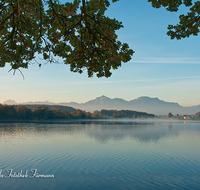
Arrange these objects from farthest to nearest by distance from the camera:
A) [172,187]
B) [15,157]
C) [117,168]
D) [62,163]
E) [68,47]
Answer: [15,157] < [62,163] < [117,168] < [172,187] < [68,47]

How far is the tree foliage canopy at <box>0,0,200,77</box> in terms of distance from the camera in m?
10.3

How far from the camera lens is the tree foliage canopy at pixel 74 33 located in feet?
33.8

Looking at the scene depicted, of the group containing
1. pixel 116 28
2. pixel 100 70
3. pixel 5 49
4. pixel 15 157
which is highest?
pixel 116 28

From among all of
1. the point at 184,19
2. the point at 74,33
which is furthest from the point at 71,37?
the point at 184,19

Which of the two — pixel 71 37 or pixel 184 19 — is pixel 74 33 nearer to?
pixel 71 37

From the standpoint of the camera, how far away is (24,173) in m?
21.0

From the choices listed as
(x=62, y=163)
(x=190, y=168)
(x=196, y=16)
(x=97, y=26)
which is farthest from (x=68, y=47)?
(x=190, y=168)

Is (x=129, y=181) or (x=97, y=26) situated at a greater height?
(x=97, y=26)

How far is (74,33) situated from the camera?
11609 mm

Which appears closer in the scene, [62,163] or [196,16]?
[196,16]

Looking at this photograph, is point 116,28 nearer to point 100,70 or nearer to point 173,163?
point 100,70

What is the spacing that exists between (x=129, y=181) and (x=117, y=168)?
4.46m

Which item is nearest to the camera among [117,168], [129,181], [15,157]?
[129,181]

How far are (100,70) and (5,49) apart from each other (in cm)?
579
